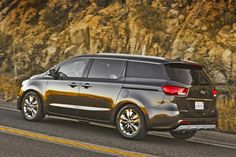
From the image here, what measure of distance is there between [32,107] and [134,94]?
2.81 metres

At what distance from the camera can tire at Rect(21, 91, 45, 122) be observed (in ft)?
34.8

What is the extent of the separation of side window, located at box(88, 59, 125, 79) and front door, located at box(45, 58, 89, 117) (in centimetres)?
28

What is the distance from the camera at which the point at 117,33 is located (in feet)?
60.5

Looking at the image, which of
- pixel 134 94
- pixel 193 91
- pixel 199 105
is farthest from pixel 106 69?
pixel 199 105

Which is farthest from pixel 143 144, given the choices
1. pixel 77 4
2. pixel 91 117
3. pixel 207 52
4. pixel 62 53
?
pixel 77 4

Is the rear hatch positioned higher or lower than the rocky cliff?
lower

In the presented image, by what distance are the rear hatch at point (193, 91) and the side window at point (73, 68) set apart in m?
2.05

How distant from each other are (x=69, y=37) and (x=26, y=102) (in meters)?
8.87

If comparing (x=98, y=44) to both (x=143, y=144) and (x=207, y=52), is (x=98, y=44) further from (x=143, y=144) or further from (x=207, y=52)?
(x=143, y=144)

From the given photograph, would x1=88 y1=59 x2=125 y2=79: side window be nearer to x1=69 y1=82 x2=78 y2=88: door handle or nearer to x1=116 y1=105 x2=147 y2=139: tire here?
x1=69 y1=82 x2=78 y2=88: door handle

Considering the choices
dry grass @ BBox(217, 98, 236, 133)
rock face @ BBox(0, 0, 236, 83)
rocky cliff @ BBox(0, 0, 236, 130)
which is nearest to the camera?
dry grass @ BBox(217, 98, 236, 133)

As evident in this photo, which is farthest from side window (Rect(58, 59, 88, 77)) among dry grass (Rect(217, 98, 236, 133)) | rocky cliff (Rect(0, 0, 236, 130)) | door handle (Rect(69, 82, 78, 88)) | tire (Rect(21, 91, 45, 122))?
rocky cliff (Rect(0, 0, 236, 130))

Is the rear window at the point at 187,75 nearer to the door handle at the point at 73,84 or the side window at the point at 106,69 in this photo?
the side window at the point at 106,69

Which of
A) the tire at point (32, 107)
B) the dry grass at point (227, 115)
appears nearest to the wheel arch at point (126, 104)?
the tire at point (32, 107)
